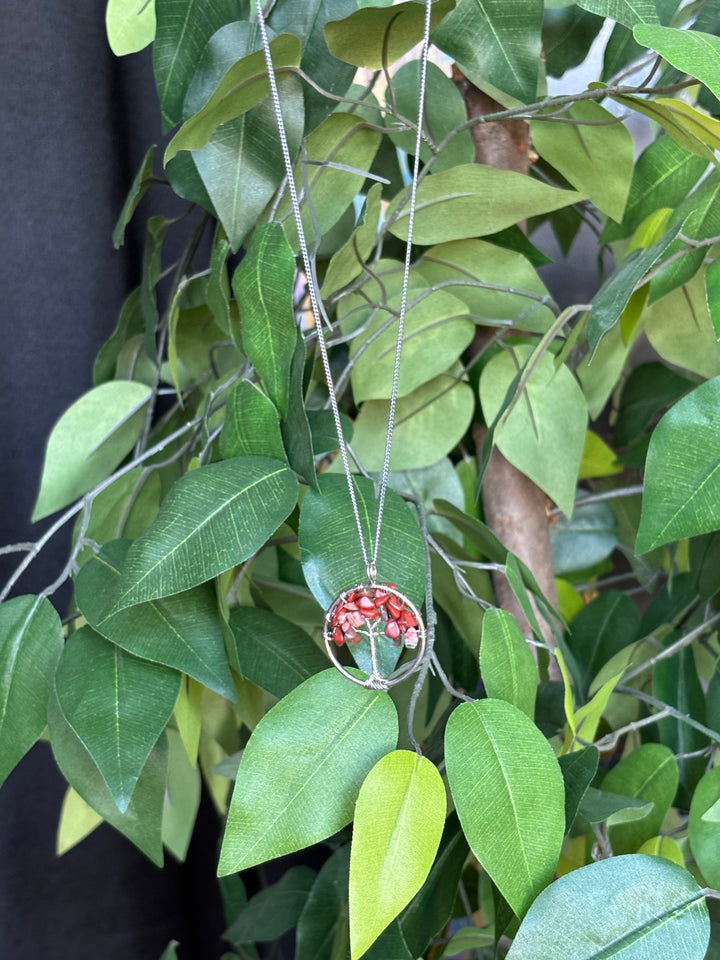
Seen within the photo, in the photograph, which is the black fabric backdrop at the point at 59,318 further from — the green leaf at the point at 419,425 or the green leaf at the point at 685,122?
the green leaf at the point at 685,122

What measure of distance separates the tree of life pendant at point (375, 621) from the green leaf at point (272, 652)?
0.21ft

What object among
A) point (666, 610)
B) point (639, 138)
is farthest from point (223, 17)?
point (639, 138)

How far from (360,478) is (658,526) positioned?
135 millimetres

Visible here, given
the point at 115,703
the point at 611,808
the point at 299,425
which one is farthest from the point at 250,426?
the point at 611,808

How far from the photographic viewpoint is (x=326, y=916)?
509 mm

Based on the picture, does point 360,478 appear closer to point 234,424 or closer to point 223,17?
point 234,424

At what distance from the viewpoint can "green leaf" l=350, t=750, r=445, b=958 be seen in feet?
1.07

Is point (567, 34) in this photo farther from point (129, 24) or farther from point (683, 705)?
point (683, 705)

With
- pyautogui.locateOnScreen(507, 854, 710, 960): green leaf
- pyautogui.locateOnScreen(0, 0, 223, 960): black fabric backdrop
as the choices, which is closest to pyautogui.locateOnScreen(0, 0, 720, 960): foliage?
pyautogui.locateOnScreen(507, 854, 710, 960): green leaf

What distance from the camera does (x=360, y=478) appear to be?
1.37ft

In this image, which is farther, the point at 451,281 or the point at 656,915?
the point at 451,281

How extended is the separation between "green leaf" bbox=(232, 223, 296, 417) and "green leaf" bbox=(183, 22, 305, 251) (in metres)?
0.04

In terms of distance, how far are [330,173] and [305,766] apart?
0.31 m

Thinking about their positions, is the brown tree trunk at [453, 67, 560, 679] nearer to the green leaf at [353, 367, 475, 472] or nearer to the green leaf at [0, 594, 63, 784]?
the green leaf at [353, 367, 475, 472]
